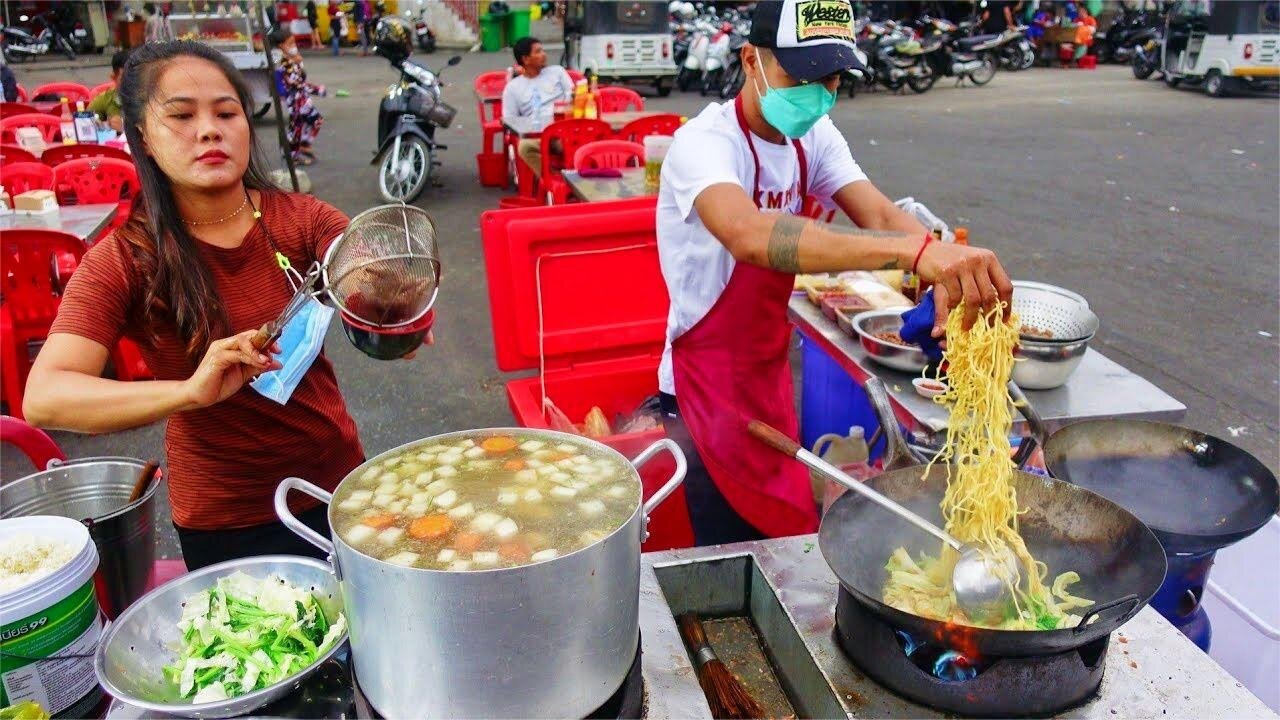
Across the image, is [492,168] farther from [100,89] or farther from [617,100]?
[100,89]

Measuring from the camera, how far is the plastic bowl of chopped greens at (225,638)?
149cm

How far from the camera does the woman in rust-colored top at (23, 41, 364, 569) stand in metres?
1.69

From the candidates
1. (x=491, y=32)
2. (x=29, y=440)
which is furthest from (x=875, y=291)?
(x=491, y=32)

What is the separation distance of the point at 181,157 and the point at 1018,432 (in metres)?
2.68

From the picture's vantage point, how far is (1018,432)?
303 centimetres

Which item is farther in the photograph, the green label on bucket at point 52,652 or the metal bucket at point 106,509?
the metal bucket at point 106,509

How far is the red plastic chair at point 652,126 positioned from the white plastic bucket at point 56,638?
6683 millimetres

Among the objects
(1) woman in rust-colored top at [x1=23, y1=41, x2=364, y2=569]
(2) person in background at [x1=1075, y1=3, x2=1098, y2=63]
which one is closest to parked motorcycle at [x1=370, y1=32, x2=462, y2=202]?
(1) woman in rust-colored top at [x1=23, y1=41, x2=364, y2=569]

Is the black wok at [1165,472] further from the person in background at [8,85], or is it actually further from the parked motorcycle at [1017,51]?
the parked motorcycle at [1017,51]

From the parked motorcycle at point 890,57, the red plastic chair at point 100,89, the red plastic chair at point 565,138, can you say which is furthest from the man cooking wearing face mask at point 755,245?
the parked motorcycle at point 890,57

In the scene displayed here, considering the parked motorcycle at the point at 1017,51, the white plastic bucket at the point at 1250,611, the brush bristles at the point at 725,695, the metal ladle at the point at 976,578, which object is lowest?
the white plastic bucket at the point at 1250,611

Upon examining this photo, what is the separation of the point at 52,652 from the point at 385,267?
3.04 ft

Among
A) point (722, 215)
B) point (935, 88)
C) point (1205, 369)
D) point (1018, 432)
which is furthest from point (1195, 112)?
point (722, 215)

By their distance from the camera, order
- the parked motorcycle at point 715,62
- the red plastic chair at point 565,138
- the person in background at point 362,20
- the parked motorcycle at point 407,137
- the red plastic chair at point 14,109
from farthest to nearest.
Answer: the person in background at point 362,20
the parked motorcycle at point 715,62
the parked motorcycle at point 407,137
the red plastic chair at point 14,109
the red plastic chair at point 565,138
